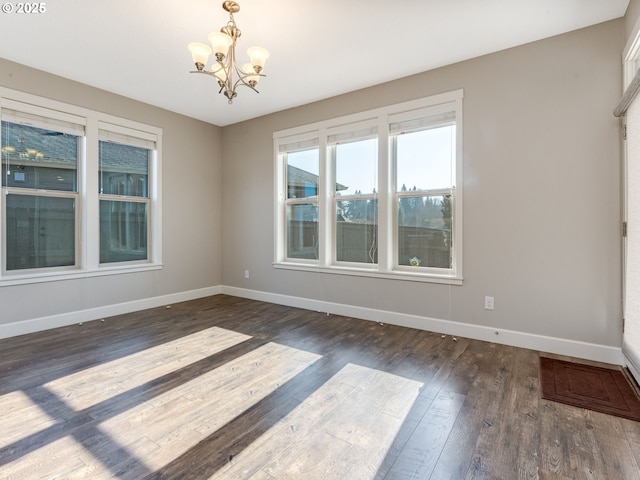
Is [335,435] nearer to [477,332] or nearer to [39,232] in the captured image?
[477,332]

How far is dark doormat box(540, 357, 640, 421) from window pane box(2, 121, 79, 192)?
5.01 metres

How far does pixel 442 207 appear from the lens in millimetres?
3492

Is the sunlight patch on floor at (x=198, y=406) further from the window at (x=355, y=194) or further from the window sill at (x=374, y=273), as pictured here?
the window at (x=355, y=194)

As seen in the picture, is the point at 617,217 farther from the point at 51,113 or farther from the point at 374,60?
the point at 51,113

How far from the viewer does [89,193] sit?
3.80 meters

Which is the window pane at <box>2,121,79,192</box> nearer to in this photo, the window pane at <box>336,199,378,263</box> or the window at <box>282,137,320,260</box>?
the window at <box>282,137,320,260</box>

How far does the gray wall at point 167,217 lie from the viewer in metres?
3.38

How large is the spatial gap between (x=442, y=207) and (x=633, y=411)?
7.03 feet

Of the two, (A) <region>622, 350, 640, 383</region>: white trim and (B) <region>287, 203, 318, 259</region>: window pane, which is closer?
(A) <region>622, 350, 640, 383</region>: white trim

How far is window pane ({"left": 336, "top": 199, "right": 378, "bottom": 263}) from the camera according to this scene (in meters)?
3.95

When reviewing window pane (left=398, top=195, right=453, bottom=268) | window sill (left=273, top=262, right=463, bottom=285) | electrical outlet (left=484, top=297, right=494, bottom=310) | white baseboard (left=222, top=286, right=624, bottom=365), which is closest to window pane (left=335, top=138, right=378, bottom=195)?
window pane (left=398, top=195, right=453, bottom=268)

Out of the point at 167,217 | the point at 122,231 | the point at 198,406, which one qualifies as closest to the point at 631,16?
the point at 198,406

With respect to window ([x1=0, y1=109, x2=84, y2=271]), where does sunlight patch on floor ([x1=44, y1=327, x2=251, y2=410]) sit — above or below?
below

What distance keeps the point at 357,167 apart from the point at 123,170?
10.0 feet
